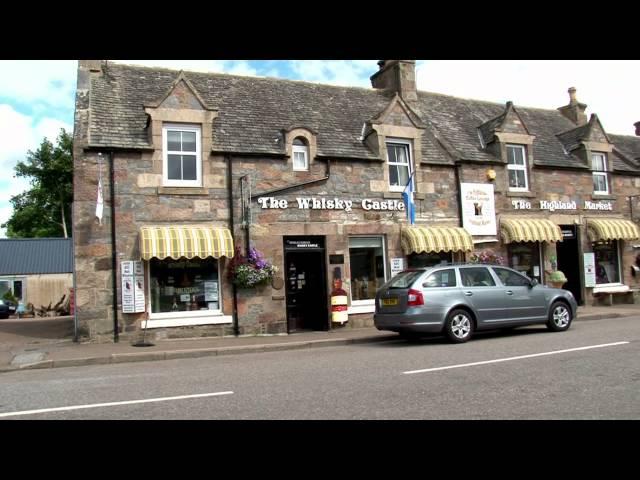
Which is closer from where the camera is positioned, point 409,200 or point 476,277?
point 476,277

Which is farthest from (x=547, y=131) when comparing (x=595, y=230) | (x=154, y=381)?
(x=154, y=381)

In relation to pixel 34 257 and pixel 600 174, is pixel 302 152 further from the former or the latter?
pixel 34 257

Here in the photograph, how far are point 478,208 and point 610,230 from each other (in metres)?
5.68

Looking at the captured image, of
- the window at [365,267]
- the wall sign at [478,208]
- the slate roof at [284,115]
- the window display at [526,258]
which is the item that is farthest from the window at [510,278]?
the window display at [526,258]

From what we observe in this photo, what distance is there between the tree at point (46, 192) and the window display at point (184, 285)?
41234 mm

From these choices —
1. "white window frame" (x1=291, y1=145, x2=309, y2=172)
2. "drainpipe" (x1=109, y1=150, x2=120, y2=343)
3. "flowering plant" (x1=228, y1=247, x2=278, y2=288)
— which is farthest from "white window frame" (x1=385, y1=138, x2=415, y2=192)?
"drainpipe" (x1=109, y1=150, x2=120, y2=343)

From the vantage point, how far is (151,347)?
1278 cm

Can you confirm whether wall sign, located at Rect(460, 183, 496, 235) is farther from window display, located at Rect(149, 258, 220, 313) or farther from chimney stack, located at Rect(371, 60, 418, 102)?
window display, located at Rect(149, 258, 220, 313)

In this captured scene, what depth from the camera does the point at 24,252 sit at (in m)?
38.3

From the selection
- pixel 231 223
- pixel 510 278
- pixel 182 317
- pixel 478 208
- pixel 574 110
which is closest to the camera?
pixel 510 278

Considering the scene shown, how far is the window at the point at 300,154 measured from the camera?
1603cm

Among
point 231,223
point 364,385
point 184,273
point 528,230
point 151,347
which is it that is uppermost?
point 231,223

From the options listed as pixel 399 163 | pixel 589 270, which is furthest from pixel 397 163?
pixel 589 270

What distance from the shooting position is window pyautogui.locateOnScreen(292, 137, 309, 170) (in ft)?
52.6
